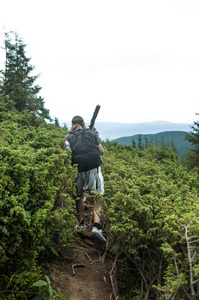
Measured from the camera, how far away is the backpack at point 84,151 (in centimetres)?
482

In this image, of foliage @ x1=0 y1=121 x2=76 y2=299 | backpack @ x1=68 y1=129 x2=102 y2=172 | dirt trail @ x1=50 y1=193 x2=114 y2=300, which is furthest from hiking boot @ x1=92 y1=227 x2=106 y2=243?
foliage @ x1=0 y1=121 x2=76 y2=299

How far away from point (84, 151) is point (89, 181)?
0.63 meters

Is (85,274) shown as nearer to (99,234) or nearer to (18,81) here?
(99,234)

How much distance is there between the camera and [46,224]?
3195mm

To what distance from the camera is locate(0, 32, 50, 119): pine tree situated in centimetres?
1977

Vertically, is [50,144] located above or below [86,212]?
above

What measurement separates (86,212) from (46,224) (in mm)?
3288

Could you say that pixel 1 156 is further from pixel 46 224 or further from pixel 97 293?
pixel 97 293

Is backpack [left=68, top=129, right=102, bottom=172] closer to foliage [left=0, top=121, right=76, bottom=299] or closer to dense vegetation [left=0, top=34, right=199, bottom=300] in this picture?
dense vegetation [left=0, top=34, right=199, bottom=300]

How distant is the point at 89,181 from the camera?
5020 millimetres

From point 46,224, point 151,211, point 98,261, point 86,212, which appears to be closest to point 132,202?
point 151,211

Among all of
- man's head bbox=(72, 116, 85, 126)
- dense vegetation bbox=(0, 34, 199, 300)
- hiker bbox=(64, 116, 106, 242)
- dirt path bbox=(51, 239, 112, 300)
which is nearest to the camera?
dense vegetation bbox=(0, 34, 199, 300)

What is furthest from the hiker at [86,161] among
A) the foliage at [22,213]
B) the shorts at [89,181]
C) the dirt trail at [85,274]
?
the foliage at [22,213]

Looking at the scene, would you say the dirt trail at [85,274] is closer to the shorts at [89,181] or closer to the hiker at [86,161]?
the hiker at [86,161]
